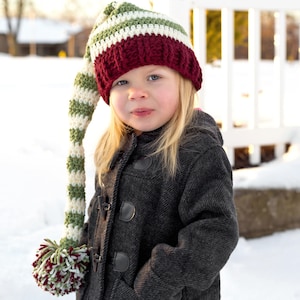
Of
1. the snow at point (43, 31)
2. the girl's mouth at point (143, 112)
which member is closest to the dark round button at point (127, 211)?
the girl's mouth at point (143, 112)

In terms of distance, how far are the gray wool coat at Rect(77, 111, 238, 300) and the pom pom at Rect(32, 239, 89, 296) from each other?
4 centimetres

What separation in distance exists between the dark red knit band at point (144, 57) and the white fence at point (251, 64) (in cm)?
181

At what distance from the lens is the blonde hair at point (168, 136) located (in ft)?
5.00

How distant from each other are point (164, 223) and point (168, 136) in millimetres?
244

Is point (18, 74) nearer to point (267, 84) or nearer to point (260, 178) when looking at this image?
point (267, 84)

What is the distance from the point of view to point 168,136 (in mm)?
1554

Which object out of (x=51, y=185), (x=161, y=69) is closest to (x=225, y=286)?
(x=51, y=185)

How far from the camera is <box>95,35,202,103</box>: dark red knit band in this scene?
1524 millimetres

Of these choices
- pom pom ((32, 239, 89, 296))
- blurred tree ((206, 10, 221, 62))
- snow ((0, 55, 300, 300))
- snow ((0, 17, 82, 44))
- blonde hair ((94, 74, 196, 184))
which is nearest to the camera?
blonde hair ((94, 74, 196, 184))

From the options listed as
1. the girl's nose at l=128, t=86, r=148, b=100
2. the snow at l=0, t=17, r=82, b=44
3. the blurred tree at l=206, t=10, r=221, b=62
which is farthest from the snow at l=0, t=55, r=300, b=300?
the snow at l=0, t=17, r=82, b=44

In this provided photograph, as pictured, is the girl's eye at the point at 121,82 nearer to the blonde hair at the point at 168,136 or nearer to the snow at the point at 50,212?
the blonde hair at the point at 168,136

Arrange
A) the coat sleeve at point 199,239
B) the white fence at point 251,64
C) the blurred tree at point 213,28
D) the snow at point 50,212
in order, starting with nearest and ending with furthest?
the coat sleeve at point 199,239, the snow at point 50,212, the white fence at point 251,64, the blurred tree at point 213,28

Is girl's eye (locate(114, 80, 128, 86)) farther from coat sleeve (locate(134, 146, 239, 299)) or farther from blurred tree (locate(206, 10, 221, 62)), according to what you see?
blurred tree (locate(206, 10, 221, 62))

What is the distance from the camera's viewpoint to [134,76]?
1.56 metres
